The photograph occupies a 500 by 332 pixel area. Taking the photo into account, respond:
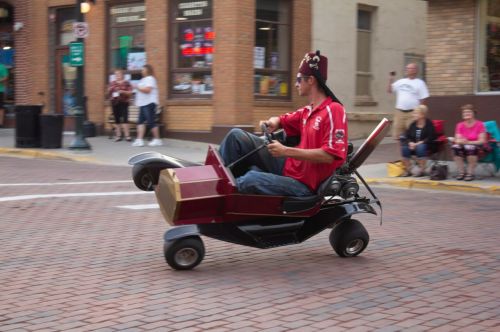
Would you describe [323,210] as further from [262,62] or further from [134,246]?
[262,62]

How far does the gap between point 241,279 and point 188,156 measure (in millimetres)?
10246

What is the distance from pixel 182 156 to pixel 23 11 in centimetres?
915

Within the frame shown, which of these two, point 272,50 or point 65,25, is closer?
point 272,50

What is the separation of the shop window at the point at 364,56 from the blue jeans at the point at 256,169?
47.3 feet

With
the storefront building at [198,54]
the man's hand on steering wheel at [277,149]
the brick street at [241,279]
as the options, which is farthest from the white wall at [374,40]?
the man's hand on steering wheel at [277,149]

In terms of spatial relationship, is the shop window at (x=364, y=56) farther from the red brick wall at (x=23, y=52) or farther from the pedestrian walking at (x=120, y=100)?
the red brick wall at (x=23, y=52)

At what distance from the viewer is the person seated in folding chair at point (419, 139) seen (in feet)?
40.9

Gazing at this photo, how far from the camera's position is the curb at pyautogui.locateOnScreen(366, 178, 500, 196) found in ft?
37.9

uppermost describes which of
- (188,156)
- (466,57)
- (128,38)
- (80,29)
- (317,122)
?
Answer: (128,38)

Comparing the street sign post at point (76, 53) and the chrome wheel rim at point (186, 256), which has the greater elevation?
the street sign post at point (76, 53)

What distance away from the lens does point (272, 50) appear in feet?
60.4

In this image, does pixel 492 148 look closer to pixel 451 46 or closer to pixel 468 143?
pixel 468 143

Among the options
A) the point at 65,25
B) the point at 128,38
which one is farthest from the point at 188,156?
Answer: the point at 65,25

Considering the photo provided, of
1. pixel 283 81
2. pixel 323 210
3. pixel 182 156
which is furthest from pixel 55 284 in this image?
pixel 283 81
